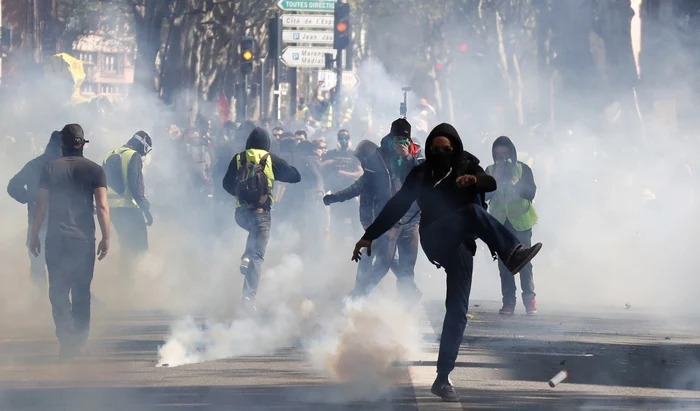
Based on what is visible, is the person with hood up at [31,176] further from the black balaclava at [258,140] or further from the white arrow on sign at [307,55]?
the white arrow on sign at [307,55]

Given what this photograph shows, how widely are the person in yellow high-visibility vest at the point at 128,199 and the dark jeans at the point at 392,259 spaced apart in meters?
2.64

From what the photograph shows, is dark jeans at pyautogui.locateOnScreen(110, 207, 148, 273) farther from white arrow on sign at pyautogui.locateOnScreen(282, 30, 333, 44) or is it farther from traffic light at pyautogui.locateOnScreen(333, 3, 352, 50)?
white arrow on sign at pyautogui.locateOnScreen(282, 30, 333, 44)

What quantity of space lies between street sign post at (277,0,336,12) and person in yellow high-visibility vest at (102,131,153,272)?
552 inches

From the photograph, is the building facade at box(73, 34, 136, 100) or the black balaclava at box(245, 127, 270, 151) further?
the building facade at box(73, 34, 136, 100)

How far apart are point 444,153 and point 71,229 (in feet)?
9.48

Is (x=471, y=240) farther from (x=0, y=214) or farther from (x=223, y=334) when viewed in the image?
(x=0, y=214)

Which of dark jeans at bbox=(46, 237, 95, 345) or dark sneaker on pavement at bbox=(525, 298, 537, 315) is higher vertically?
dark jeans at bbox=(46, 237, 95, 345)

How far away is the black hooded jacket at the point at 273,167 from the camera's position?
503 inches

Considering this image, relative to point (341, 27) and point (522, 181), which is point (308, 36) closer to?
point (341, 27)

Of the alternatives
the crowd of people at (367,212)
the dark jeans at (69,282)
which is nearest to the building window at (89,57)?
the crowd of people at (367,212)

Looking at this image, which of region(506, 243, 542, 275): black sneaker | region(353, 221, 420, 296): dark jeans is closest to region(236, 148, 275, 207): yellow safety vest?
region(353, 221, 420, 296): dark jeans

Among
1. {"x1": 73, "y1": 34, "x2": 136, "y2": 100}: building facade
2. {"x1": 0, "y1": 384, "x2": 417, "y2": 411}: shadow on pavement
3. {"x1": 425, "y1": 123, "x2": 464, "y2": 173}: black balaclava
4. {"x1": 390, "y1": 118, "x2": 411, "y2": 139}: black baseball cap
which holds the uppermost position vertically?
{"x1": 425, "y1": 123, "x2": 464, "y2": 173}: black balaclava

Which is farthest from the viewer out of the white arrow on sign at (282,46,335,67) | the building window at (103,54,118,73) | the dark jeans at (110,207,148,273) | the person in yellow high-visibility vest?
the building window at (103,54,118,73)

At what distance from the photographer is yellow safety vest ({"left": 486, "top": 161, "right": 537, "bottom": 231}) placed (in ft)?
44.8
